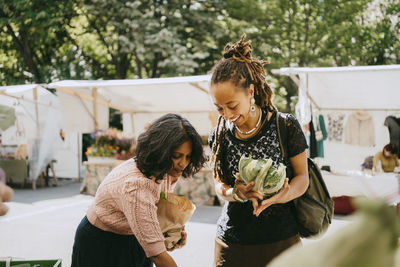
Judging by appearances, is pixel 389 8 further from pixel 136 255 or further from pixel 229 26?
pixel 136 255

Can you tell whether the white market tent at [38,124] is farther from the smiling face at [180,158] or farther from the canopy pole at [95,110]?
the smiling face at [180,158]

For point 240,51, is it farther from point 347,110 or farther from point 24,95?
point 24,95

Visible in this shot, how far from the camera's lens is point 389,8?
15.6 m

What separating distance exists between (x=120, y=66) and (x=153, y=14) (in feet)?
10.6

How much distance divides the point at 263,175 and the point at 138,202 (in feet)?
1.66

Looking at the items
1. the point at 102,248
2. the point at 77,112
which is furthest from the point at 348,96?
the point at 102,248

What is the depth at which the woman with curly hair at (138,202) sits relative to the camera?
5.04 ft

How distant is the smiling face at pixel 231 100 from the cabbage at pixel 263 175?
196 mm

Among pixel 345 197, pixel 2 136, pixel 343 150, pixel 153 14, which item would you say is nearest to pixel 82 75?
pixel 153 14

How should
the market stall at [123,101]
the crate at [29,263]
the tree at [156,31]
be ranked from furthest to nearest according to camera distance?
the tree at [156,31] < the market stall at [123,101] < the crate at [29,263]

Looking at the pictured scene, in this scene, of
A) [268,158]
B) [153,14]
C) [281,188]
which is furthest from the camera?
[153,14]

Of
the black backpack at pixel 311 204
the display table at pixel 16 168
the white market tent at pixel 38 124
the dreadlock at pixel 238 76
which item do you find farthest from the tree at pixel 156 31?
the black backpack at pixel 311 204

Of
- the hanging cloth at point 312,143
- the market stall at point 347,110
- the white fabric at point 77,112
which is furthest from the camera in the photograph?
the white fabric at point 77,112

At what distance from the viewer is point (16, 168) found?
1072 cm
